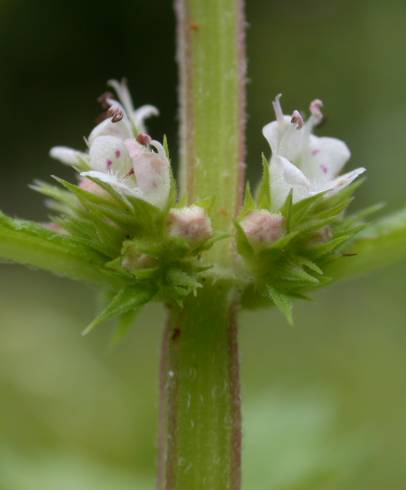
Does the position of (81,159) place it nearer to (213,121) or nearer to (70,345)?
(213,121)

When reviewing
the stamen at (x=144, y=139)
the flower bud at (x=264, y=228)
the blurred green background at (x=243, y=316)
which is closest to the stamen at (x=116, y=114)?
the stamen at (x=144, y=139)

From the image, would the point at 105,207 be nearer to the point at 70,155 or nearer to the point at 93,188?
the point at 93,188

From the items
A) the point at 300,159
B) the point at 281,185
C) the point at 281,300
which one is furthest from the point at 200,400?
the point at 300,159

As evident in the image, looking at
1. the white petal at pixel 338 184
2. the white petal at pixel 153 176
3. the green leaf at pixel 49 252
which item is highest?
the white petal at pixel 338 184

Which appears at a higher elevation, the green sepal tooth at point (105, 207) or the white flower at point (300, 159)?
the white flower at point (300, 159)

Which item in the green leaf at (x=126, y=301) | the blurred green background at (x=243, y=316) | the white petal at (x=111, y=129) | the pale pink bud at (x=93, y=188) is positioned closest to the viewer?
the green leaf at (x=126, y=301)

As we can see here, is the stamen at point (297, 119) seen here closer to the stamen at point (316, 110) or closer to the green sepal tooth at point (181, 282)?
the stamen at point (316, 110)

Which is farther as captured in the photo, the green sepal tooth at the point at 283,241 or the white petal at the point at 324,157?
the white petal at the point at 324,157

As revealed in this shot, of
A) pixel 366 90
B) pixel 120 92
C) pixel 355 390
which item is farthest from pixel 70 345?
pixel 366 90
